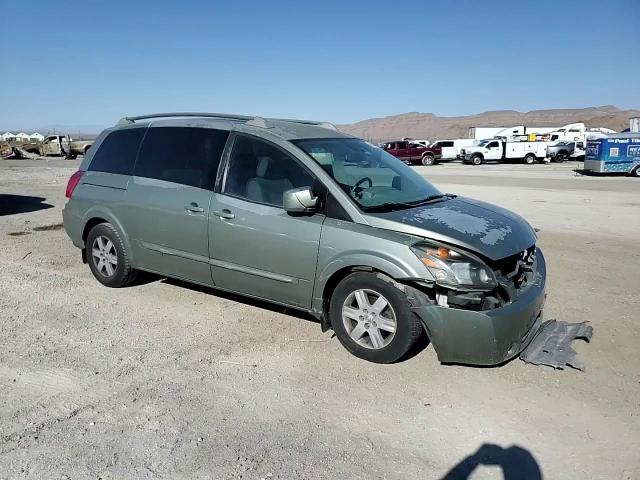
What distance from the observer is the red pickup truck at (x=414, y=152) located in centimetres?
4141

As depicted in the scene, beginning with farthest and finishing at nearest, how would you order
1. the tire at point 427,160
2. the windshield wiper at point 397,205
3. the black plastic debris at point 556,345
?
1. the tire at point 427,160
2. the windshield wiper at point 397,205
3. the black plastic debris at point 556,345

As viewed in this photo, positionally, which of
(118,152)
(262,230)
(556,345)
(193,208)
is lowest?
(556,345)

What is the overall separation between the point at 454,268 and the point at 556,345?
4.40 ft

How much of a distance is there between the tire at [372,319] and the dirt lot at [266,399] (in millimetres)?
154

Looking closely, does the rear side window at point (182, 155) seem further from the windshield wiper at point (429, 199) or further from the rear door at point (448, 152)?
the rear door at point (448, 152)

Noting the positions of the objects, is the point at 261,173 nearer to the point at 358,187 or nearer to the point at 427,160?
the point at 358,187

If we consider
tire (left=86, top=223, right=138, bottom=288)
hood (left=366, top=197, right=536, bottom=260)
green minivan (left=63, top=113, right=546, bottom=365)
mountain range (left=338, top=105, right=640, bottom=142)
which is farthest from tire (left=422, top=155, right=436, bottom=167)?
mountain range (left=338, top=105, right=640, bottom=142)

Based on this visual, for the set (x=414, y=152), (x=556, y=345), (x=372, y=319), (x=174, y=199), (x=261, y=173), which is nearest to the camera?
(x=372, y=319)

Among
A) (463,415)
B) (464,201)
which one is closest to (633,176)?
(464,201)

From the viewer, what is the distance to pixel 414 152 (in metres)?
41.9

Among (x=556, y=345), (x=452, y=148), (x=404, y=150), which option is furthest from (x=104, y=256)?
(x=452, y=148)

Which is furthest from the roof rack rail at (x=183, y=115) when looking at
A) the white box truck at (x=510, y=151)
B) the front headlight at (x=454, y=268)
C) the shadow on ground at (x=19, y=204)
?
the white box truck at (x=510, y=151)

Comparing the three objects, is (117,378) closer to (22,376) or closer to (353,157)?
(22,376)

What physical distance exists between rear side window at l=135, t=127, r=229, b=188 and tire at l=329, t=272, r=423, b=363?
5.60 ft
